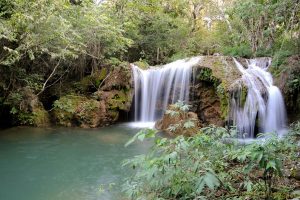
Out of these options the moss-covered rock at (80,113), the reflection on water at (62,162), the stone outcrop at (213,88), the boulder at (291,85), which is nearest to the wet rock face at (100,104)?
the moss-covered rock at (80,113)

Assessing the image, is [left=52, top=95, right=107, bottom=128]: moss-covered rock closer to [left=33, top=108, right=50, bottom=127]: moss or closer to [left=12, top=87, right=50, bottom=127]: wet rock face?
[left=33, top=108, right=50, bottom=127]: moss

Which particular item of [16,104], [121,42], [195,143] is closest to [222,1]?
[121,42]

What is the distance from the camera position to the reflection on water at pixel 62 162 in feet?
19.3

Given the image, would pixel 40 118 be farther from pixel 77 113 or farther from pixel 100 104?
pixel 100 104

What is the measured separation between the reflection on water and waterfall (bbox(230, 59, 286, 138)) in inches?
142

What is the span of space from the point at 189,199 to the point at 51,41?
8561mm

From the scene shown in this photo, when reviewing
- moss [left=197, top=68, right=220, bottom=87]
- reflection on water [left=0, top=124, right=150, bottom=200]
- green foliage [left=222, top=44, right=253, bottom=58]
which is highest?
green foliage [left=222, top=44, right=253, bottom=58]

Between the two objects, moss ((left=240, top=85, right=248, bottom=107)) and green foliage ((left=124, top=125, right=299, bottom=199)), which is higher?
moss ((left=240, top=85, right=248, bottom=107))

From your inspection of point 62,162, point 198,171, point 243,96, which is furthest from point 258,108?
point 198,171

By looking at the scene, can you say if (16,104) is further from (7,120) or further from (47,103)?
(47,103)

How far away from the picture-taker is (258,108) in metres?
10.8

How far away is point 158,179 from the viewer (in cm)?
366

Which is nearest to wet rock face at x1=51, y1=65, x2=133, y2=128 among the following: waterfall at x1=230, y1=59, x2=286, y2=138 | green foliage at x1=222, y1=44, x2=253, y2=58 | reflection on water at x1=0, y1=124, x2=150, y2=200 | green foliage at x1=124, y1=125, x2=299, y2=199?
reflection on water at x1=0, y1=124, x2=150, y2=200

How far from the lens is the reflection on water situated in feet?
19.3
